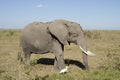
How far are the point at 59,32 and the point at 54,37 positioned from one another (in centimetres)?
39

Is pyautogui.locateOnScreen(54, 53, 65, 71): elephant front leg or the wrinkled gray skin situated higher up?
the wrinkled gray skin

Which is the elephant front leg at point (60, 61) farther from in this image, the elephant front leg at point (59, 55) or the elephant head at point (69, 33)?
the elephant head at point (69, 33)

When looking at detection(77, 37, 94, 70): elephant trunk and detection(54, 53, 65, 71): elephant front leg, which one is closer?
detection(77, 37, 94, 70): elephant trunk

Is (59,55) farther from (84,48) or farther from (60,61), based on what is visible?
(84,48)

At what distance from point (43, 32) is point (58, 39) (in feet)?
2.50

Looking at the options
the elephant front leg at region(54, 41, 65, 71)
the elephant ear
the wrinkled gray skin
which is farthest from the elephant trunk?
the elephant front leg at region(54, 41, 65, 71)

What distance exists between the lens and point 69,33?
11.1 metres

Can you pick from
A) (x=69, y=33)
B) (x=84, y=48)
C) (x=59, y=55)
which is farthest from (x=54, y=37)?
(x=84, y=48)

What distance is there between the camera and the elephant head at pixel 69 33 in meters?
10.8

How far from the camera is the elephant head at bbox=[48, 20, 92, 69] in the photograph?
425 inches

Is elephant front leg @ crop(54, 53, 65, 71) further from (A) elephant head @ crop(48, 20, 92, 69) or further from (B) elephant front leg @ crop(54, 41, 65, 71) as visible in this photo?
(A) elephant head @ crop(48, 20, 92, 69)

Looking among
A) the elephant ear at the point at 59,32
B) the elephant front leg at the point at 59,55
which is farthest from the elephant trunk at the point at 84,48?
the elephant front leg at the point at 59,55

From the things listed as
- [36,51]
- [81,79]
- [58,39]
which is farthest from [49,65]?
[81,79]

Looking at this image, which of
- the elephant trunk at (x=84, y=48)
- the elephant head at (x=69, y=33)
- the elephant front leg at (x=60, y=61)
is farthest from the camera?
the elephant front leg at (x=60, y=61)
